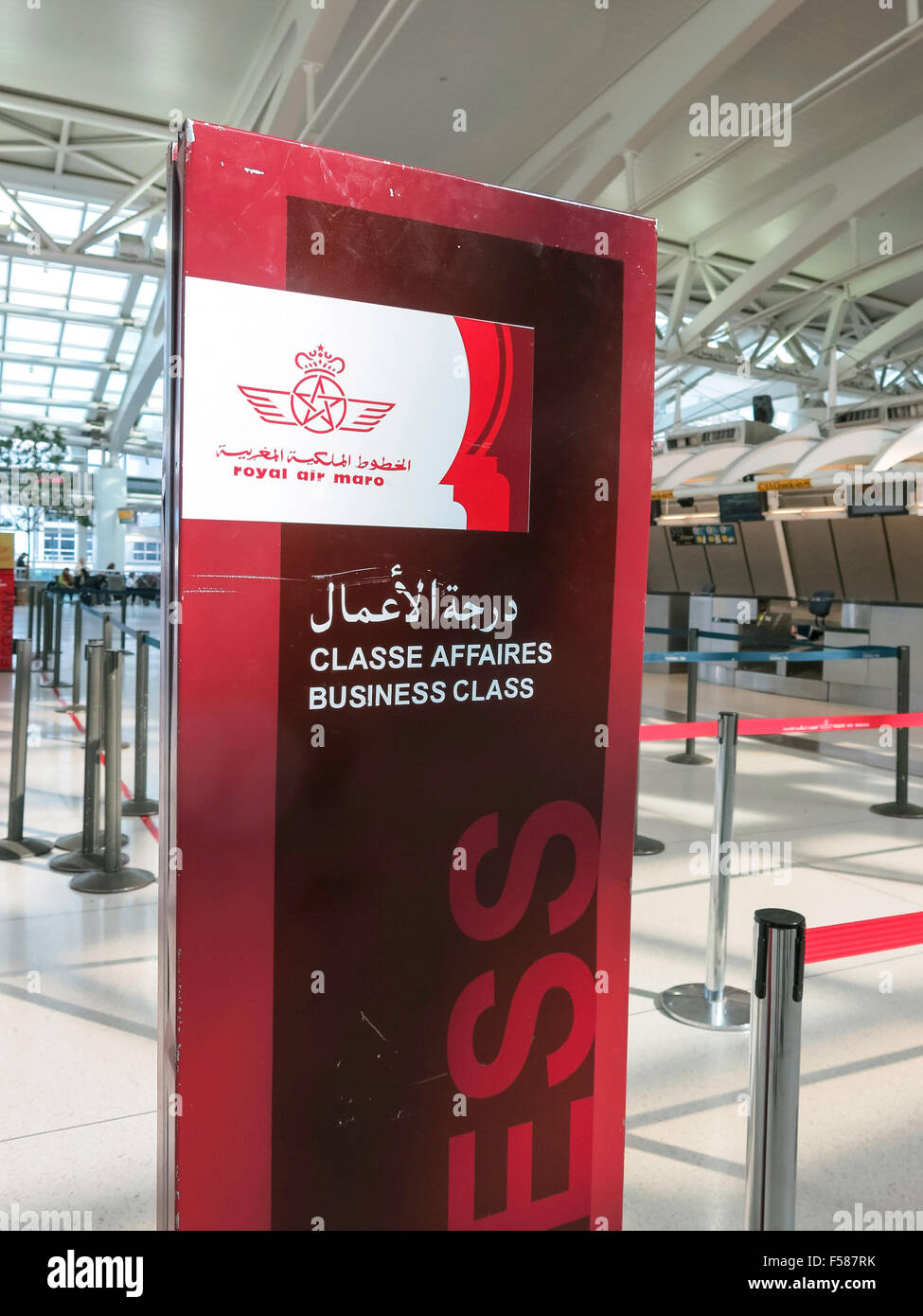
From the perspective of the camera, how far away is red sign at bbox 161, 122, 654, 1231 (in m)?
1.57

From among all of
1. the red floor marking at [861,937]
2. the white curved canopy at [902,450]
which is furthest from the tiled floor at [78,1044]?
the white curved canopy at [902,450]

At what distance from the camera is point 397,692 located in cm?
176

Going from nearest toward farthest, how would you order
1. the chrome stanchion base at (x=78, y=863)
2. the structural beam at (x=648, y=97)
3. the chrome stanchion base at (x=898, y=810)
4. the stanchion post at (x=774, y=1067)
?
the stanchion post at (x=774, y=1067), the chrome stanchion base at (x=78, y=863), the chrome stanchion base at (x=898, y=810), the structural beam at (x=648, y=97)

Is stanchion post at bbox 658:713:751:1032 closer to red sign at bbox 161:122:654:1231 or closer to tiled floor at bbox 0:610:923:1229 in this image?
tiled floor at bbox 0:610:923:1229

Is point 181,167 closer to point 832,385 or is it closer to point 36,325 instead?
point 832,385

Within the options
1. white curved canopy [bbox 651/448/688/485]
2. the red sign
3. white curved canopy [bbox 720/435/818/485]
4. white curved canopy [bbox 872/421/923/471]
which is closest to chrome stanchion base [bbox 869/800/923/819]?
the red sign

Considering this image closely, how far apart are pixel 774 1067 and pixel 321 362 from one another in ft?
4.77

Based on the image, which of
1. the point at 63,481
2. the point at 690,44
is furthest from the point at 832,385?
the point at 63,481

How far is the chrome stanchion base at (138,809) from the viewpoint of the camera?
614 centimetres

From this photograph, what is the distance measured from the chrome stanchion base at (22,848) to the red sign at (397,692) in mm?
4019

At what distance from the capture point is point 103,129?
1545 centimetres

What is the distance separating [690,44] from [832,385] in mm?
9657

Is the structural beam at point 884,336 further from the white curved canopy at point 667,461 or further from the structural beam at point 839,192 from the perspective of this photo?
the white curved canopy at point 667,461

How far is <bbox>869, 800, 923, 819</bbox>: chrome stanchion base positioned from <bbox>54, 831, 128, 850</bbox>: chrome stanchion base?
4.98 meters
